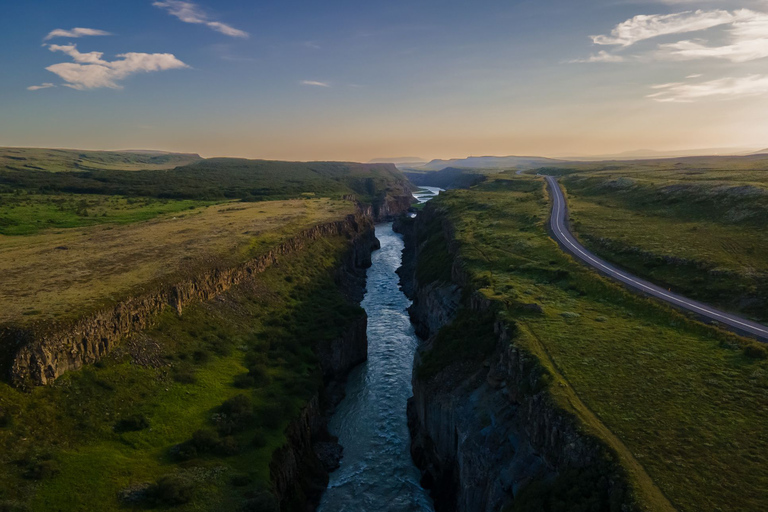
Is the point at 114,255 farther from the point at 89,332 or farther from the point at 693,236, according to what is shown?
the point at 693,236

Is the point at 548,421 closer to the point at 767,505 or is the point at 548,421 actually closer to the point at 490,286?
the point at 767,505

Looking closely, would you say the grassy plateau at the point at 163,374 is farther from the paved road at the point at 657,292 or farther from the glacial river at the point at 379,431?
the paved road at the point at 657,292

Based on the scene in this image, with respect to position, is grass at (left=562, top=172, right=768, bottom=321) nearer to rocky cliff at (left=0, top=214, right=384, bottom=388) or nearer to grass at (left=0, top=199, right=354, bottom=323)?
rocky cliff at (left=0, top=214, right=384, bottom=388)

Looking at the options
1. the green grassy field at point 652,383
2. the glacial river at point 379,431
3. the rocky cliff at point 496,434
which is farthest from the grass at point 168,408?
the green grassy field at point 652,383

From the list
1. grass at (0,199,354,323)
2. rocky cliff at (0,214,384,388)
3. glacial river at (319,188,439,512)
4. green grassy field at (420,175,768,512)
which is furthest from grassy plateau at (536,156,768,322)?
grass at (0,199,354,323)

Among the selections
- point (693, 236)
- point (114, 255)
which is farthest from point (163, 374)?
point (693, 236)
